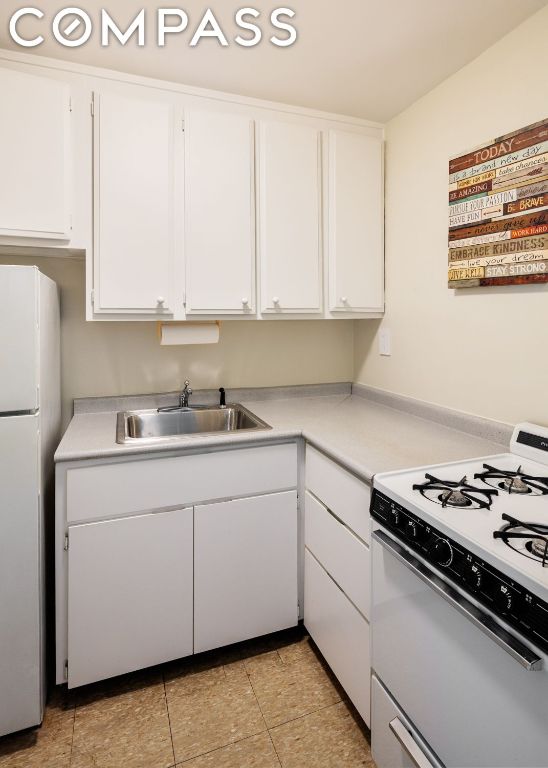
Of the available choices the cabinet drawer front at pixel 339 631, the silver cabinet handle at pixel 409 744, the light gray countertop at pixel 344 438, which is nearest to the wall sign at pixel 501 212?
the light gray countertop at pixel 344 438

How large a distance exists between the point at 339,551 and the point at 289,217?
1469 millimetres

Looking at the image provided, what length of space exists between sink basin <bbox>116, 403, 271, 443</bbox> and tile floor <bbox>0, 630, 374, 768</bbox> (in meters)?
0.98

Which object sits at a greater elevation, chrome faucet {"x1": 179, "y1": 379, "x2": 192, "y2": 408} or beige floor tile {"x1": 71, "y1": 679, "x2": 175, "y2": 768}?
chrome faucet {"x1": 179, "y1": 379, "x2": 192, "y2": 408}

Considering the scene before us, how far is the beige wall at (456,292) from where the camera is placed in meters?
1.50

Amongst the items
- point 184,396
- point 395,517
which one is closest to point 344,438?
point 395,517

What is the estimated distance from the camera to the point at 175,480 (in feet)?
5.49

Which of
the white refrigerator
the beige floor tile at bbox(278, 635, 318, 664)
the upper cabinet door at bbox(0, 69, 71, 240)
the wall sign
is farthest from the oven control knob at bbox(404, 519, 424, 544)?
the upper cabinet door at bbox(0, 69, 71, 240)

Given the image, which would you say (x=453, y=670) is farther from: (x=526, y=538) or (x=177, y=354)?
(x=177, y=354)

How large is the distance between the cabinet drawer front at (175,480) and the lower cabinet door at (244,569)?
68 mm

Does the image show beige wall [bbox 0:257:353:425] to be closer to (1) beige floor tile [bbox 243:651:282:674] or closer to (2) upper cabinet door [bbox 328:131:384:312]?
(2) upper cabinet door [bbox 328:131:384:312]

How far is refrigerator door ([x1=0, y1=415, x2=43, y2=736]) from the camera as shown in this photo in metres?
1.39

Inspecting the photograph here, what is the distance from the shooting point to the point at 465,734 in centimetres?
94

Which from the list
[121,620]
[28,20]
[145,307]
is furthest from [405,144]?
[121,620]

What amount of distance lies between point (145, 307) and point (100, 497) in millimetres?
783
